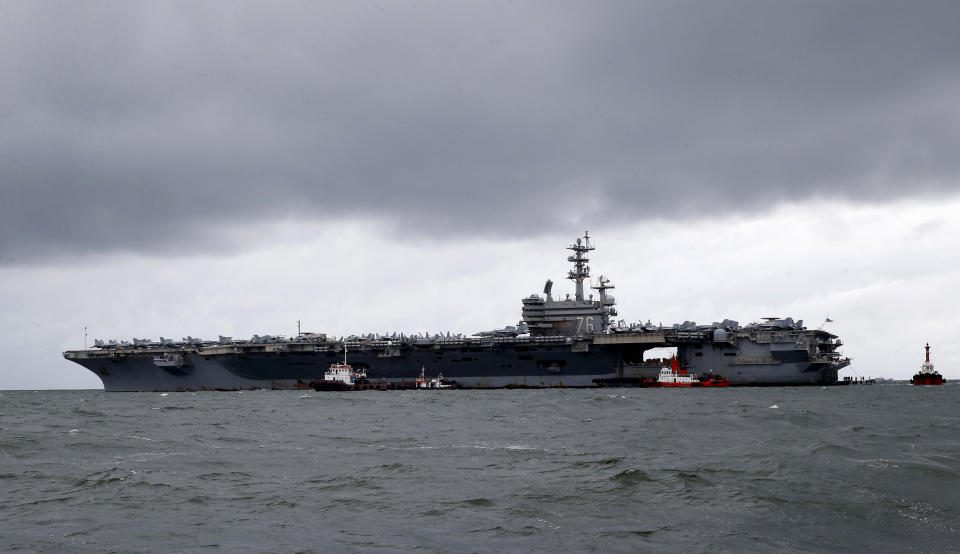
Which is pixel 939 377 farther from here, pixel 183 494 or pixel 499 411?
pixel 183 494

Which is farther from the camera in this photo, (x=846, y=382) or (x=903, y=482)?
(x=846, y=382)

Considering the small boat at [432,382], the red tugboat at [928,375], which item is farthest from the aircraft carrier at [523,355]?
the red tugboat at [928,375]

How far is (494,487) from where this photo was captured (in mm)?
14750

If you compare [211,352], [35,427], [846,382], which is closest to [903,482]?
[35,427]

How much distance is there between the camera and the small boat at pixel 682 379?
54.4 meters

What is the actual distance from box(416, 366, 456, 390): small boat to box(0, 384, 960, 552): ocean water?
32.0 metres

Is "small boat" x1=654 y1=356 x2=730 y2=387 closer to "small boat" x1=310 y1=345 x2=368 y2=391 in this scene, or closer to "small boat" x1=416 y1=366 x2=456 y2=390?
"small boat" x1=416 y1=366 x2=456 y2=390

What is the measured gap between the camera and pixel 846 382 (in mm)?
68438

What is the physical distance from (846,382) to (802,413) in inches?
1746

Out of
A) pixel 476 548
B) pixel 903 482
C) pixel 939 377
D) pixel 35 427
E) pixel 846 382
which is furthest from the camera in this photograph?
pixel 939 377

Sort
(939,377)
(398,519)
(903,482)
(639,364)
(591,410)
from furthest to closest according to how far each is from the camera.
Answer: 1. (939,377)
2. (639,364)
3. (591,410)
4. (903,482)
5. (398,519)

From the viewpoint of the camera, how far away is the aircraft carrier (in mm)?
54688

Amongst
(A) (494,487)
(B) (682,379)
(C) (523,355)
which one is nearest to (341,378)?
(C) (523,355)

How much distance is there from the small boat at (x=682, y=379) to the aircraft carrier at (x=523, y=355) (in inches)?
32.6
